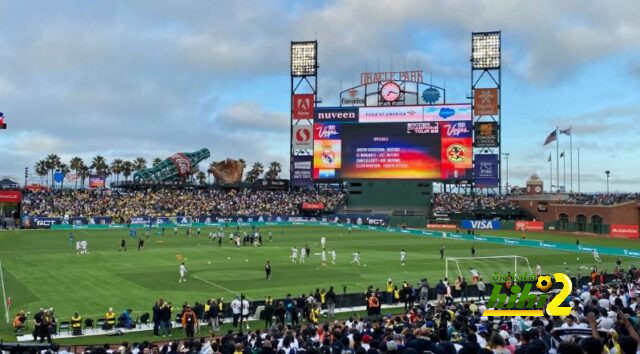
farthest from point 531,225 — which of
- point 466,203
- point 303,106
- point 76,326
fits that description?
point 76,326

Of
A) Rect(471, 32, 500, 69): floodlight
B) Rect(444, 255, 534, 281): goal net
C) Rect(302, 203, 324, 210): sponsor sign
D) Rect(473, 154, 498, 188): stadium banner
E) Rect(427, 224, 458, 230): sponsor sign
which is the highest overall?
Rect(471, 32, 500, 69): floodlight

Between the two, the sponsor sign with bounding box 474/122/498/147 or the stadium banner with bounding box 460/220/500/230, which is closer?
the stadium banner with bounding box 460/220/500/230

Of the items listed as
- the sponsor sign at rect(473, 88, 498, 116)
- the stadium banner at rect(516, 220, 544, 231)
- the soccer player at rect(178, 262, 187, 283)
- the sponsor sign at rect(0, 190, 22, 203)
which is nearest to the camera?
the soccer player at rect(178, 262, 187, 283)

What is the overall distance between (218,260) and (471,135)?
60706mm

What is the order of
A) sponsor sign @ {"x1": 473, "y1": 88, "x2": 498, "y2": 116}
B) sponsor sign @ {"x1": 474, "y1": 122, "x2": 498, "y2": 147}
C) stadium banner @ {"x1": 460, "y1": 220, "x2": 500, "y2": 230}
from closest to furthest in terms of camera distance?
1. stadium banner @ {"x1": 460, "y1": 220, "x2": 500, "y2": 230}
2. sponsor sign @ {"x1": 474, "y1": 122, "x2": 498, "y2": 147}
3. sponsor sign @ {"x1": 473, "y1": 88, "x2": 498, "y2": 116}

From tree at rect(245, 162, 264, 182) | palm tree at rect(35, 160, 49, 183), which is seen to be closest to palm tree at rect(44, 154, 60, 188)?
palm tree at rect(35, 160, 49, 183)

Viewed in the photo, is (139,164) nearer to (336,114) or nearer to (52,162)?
(52,162)

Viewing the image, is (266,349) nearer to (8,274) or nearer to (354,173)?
(8,274)

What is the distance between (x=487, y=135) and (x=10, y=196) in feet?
255

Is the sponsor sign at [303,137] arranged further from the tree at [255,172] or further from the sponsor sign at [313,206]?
the tree at [255,172]

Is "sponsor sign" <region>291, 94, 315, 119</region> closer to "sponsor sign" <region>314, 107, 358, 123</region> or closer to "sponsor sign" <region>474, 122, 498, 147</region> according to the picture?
"sponsor sign" <region>314, 107, 358, 123</region>

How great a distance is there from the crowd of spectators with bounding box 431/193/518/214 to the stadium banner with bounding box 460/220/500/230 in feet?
21.0

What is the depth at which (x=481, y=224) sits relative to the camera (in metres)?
94.6

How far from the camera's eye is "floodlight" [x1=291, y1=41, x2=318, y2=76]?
379 feet
